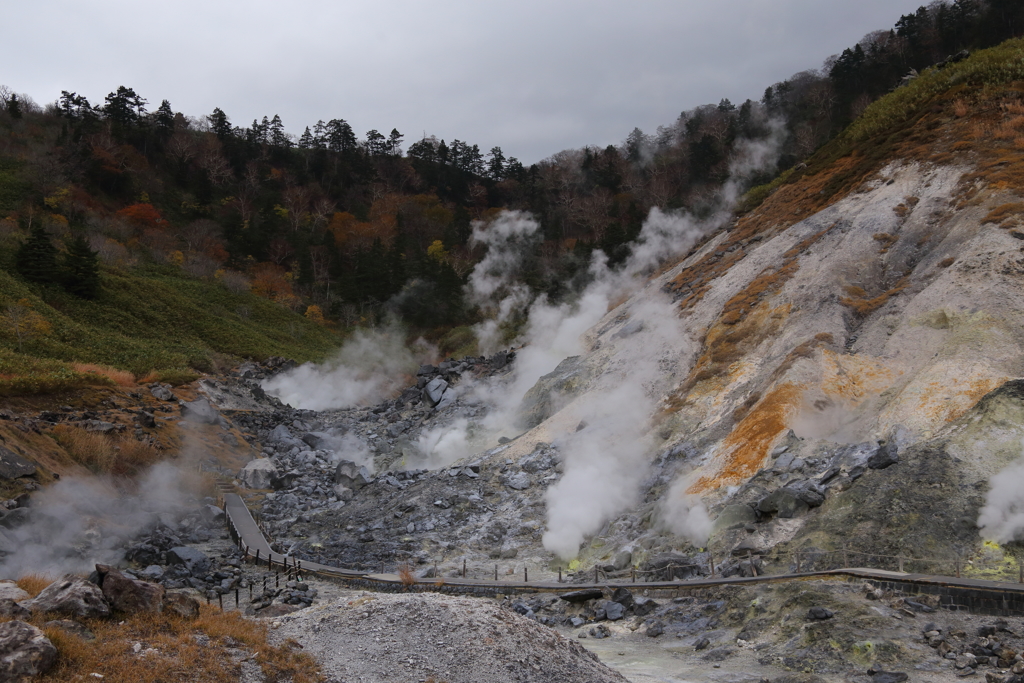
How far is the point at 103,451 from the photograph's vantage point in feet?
74.6

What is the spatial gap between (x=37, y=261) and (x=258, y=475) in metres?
24.6

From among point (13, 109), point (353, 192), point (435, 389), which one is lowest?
point (435, 389)

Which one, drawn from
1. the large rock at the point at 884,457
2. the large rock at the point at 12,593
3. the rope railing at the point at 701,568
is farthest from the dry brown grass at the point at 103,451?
the large rock at the point at 884,457

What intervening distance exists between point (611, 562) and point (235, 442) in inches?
812

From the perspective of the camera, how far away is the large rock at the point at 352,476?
2473 centimetres

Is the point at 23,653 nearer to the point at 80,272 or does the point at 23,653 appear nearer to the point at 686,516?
the point at 686,516

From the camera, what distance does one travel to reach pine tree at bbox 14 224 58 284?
38.9 metres

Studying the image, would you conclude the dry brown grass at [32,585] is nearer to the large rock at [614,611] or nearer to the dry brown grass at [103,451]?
the large rock at [614,611]

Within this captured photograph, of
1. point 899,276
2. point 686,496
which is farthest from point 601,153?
point 686,496

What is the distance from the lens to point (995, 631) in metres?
10.1

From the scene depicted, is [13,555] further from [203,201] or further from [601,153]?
[601,153]

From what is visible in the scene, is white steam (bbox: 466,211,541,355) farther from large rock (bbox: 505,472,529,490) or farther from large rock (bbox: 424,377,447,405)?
large rock (bbox: 505,472,529,490)

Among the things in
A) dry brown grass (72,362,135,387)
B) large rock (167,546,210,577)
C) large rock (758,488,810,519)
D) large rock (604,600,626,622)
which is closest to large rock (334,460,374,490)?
large rock (167,546,210,577)

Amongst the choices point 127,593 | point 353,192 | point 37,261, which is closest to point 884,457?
point 127,593
